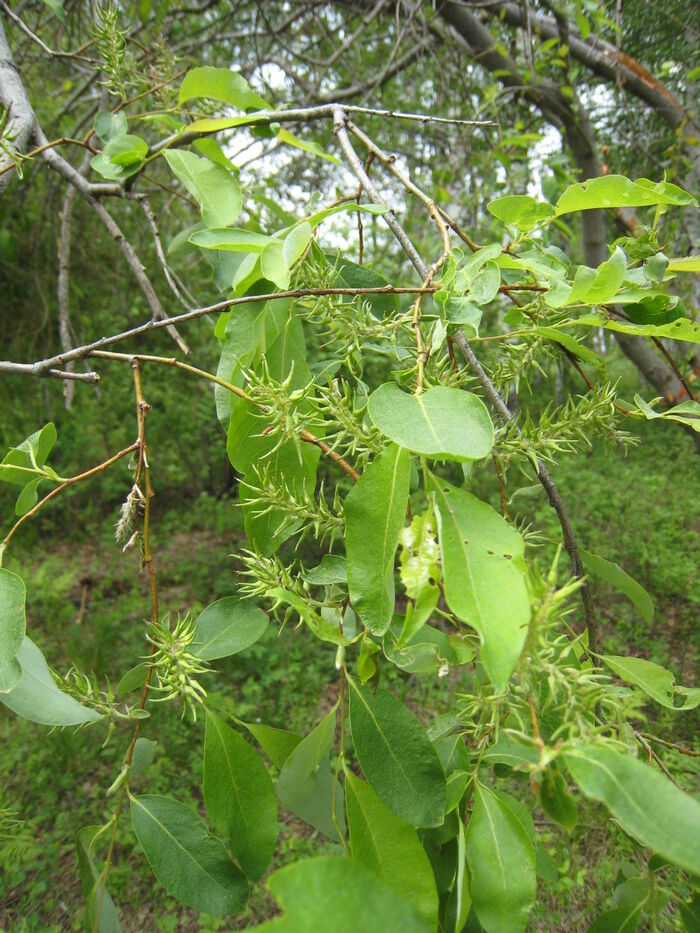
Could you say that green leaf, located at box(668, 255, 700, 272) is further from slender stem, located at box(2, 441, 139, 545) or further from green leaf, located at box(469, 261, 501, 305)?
slender stem, located at box(2, 441, 139, 545)

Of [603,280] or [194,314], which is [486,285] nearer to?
[603,280]

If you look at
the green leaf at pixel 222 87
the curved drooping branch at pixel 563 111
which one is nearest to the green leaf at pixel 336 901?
the green leaf at pixel 222 87

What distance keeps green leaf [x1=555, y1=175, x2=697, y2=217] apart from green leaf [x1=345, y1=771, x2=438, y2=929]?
518 mm

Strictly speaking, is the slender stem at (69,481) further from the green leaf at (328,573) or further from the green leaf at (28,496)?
the green leaf at (328,573)

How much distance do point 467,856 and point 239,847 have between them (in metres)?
0.20

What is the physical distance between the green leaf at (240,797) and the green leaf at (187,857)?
0.08 ft

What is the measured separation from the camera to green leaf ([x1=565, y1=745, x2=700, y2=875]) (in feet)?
0.88

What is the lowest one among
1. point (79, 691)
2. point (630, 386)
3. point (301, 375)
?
point (630, 386)

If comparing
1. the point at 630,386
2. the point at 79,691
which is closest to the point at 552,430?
the point at 79,691

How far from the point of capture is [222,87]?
702mm

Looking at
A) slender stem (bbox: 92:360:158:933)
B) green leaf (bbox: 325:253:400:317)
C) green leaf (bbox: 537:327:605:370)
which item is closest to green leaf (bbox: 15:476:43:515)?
slender stem (bbox: 92:360:158:933)

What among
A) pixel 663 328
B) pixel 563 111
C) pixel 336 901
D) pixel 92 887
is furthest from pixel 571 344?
pixel 563 111

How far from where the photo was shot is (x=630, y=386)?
6422mm

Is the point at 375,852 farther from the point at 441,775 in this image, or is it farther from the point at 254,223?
the point at 254,223
